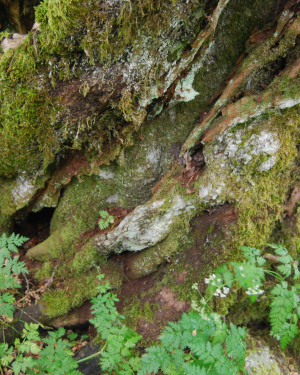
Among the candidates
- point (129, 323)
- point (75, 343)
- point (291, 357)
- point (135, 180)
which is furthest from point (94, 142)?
point (291, 357)

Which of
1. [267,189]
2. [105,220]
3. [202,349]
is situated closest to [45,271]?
[105,220]

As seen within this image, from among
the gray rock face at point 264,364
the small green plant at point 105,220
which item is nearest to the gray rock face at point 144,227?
the small green plant at point 105,220

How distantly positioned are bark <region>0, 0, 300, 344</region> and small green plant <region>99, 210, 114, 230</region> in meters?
0.06

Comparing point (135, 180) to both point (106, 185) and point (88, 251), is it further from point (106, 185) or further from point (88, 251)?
point (88, 251)

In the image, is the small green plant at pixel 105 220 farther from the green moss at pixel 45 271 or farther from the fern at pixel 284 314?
the fern at pixel 284 314

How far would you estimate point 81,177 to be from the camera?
3.62 m

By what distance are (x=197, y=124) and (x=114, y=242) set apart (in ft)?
6.07

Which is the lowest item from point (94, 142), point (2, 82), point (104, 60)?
point (94, 142)

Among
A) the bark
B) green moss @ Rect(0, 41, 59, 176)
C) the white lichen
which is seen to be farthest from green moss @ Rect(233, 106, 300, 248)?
the white lichen

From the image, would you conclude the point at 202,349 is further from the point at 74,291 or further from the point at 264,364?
the point at 74,291

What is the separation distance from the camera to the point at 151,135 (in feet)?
11.1

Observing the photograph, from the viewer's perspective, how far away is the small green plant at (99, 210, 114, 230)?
367 cm

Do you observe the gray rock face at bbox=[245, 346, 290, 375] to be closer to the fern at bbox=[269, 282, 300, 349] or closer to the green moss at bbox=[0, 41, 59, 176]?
the fern at bbox=[269, 282, 300, 349]

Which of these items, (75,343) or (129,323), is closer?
(129,323)
